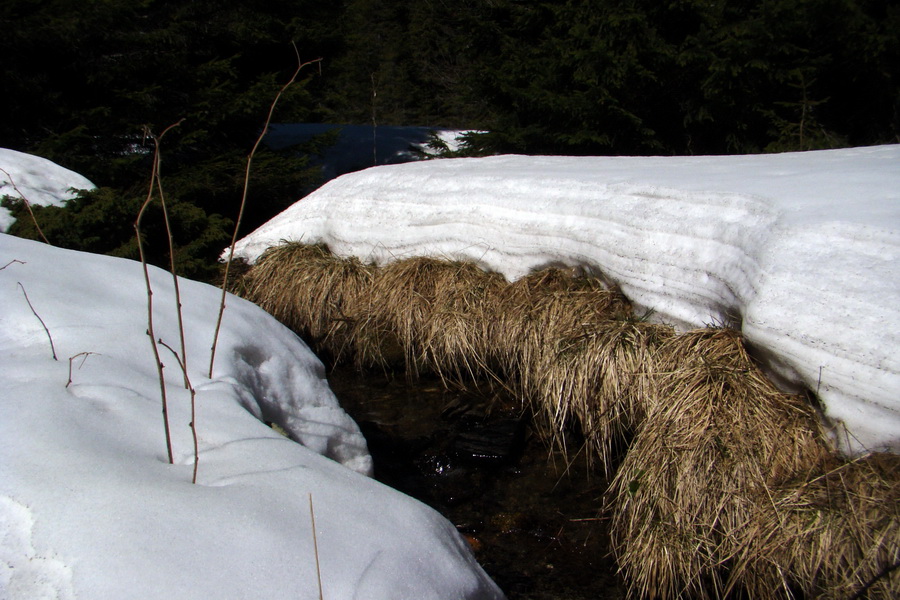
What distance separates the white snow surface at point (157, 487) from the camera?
1288mm

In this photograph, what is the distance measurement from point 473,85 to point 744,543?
7464 mm

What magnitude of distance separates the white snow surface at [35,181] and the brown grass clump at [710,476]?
12.7 ft

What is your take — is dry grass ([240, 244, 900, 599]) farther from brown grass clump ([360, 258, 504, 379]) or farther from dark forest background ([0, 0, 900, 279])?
dark forest background ([0, 0, 900, 279])

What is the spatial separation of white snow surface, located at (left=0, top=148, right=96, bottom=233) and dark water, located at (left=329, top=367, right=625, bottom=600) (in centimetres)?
227

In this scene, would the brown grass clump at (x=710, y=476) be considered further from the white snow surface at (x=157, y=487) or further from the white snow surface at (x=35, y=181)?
the white snow surface at (x=35, y=181)

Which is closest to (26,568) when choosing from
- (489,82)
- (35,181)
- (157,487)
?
(157,487)

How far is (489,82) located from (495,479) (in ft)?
21.0

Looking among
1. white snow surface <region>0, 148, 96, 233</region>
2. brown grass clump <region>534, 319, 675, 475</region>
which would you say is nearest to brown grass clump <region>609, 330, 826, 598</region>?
brown grass clump <region>534, 319, 675, 475</region>

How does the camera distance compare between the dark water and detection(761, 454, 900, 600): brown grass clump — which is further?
the dark water

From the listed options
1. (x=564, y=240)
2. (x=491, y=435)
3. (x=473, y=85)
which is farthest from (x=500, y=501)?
(x=473, y=85)

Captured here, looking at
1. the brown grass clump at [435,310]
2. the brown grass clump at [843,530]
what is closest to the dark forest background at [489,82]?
the brown grass clump at [435,310]

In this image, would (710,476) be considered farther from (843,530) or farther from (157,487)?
(157,487)

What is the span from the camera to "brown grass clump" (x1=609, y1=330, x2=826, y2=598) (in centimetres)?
230

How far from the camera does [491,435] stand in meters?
3.47
